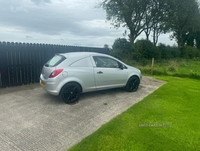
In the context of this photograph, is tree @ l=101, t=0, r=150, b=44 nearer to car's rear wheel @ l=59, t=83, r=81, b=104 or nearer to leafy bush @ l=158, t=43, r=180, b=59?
leafy bush @ l=158, t=43, r=180, b=59

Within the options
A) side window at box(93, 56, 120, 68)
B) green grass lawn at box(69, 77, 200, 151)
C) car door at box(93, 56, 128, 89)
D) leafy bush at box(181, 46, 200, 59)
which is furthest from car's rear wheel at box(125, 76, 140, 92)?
leafy bush at box(181, 46, 200, 59)

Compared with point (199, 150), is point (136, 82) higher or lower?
higher

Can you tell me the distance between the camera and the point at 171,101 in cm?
511

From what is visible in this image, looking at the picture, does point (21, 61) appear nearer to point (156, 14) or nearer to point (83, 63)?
point (83, 63)

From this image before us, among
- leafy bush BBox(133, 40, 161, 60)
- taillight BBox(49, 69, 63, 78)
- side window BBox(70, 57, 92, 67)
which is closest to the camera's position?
taillight BBox(49, 69, 63, 78)

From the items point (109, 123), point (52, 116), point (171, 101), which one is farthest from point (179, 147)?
point (52, 116)

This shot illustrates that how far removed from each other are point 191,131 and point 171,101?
6.31 feet

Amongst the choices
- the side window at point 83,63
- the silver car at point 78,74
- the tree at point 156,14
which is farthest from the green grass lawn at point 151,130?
the tree at point 156,14

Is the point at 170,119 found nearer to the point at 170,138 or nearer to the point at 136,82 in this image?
the point at 170,138

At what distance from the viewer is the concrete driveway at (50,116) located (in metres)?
2.91

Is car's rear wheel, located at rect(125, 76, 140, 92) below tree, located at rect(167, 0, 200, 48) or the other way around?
below

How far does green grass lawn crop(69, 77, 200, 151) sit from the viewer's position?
276 centimetres

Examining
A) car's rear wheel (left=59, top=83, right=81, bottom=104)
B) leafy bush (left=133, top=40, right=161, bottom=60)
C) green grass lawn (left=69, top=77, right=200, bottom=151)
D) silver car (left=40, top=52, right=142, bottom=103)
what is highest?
leafy bush (left=133, top=40, right=161, bottom=60)

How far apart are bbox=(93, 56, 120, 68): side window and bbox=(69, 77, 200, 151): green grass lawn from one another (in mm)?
1725
